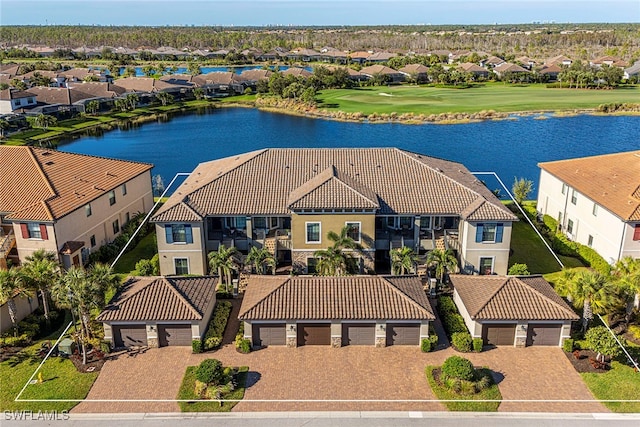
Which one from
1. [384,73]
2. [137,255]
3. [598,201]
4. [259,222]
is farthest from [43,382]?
[384,73]

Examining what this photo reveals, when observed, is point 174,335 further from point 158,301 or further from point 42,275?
point 42,275

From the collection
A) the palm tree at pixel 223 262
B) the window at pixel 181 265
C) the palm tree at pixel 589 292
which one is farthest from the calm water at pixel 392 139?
the palm tree at pixel 589 292

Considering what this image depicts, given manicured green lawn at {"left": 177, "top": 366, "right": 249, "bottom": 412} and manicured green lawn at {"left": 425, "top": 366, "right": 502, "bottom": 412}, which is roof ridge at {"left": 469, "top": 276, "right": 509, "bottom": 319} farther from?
manicured green lawn at {"left": 177, "top": 366, "right": 249, "bottom": 412}

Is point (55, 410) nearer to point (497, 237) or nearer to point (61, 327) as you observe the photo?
point (61, 327)

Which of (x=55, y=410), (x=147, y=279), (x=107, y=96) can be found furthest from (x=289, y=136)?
(x=55, y=410)

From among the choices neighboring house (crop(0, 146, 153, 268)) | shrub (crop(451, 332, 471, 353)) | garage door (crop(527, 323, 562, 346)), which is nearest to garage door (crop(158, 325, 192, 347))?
neighboring house (crop(0, 146, 153, 268))

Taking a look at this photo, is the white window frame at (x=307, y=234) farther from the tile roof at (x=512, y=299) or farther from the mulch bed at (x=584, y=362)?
the mulch bed at (x=584, y=362)
